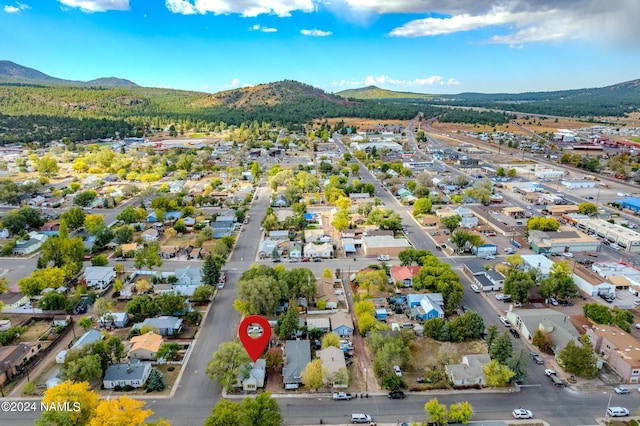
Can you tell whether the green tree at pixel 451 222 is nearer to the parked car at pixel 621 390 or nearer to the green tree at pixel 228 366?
the parked car at pixel 621 390

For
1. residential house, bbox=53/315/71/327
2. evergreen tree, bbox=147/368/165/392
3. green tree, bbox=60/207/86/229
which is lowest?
evergreen tree, bbox=147/368/165/392

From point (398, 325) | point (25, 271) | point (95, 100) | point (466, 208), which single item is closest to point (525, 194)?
point (466, 208)

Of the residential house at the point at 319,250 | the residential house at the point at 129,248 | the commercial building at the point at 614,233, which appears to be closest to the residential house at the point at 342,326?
the residential house at the point at 319,250

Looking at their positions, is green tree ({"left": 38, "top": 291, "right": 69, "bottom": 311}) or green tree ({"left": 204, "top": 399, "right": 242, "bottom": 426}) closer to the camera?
green tree ({"left": 204, "top": 399, "right": 242, "bottom": 426})

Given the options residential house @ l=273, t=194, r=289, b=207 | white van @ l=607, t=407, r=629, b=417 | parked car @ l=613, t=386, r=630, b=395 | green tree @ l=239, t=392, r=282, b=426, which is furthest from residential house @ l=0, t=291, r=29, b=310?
parked car @ l=613, t=386, r=630, b=395

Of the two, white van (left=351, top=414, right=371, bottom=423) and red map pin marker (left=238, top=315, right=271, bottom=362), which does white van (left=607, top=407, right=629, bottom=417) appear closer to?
white van (left=351, top=414, right=371, bottom=423)

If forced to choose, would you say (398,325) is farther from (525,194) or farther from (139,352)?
(525,194)
